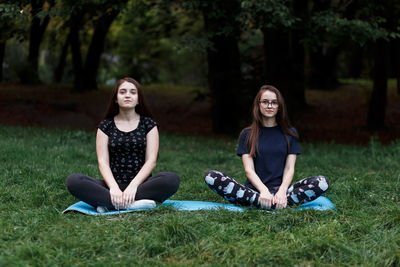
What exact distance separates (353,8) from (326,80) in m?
8.77

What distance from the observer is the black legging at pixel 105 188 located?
16.0 feet

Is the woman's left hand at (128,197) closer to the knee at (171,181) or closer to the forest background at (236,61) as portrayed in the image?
the knee at (171,181)

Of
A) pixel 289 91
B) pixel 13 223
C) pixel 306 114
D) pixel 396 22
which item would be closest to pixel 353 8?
pixel 396 22

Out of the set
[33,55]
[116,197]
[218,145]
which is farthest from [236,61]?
[33,55]

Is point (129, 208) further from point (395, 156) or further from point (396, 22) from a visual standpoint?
point (396, 22)

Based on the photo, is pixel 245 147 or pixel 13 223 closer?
pixel 13 223

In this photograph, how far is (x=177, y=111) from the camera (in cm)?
1902

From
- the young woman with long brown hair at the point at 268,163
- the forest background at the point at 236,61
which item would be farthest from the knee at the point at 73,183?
the forest background at the point at 236,61

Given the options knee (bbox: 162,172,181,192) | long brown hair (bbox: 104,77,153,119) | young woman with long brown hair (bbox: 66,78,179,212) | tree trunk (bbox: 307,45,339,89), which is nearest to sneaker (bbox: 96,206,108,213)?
young woman with long brown hair (bbox: 66,78,179,212)

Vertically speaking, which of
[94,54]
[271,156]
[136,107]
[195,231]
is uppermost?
[94,54]

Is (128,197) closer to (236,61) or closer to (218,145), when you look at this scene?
(218,145)

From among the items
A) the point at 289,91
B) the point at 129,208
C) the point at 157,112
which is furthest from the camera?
the point at 157,112

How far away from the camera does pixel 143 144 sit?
5215 millimetres

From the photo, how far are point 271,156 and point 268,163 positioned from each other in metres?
0.09
